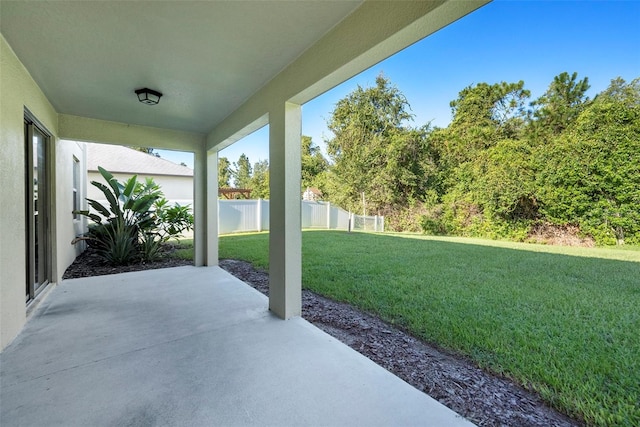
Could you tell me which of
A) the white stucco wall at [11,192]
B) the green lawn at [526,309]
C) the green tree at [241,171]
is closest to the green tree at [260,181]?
the green tree at [241,171]

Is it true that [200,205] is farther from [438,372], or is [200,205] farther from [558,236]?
[558,236]

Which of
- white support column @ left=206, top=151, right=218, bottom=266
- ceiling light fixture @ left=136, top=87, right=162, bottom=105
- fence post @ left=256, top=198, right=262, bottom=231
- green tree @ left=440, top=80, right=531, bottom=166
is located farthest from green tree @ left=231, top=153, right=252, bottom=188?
ceiling light fixture @ left=136, top=87, right=162, bottom=105

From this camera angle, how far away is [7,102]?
8.79 ft

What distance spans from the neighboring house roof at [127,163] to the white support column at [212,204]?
8656mm

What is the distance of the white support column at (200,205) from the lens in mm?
6160

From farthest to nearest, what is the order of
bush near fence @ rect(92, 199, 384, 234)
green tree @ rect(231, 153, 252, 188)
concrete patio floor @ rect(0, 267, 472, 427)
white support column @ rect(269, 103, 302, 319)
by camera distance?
green tree @ rect(231, 153, 252, 188)
bush near fence @ rect(92, 199, 384, 234)
white support column @ rect(269, 103, 302, 319)
concrete patio floor @ rect(0, 267, 472, 427)

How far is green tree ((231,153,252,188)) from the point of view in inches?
1267

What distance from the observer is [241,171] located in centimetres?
3266

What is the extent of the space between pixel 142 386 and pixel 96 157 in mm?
14851

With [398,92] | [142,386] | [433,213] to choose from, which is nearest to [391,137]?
[398,92]

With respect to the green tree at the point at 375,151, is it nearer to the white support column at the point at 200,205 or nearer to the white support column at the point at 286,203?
the white support column at the point at 200,205

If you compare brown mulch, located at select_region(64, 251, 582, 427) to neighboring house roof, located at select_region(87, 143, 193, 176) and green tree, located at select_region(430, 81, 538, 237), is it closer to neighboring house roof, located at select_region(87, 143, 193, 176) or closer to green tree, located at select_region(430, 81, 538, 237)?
green tree, located at select_region(430, 81, 538, 237)

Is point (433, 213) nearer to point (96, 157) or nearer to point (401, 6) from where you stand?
point (401, 6)

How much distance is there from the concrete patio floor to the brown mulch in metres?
0.17
